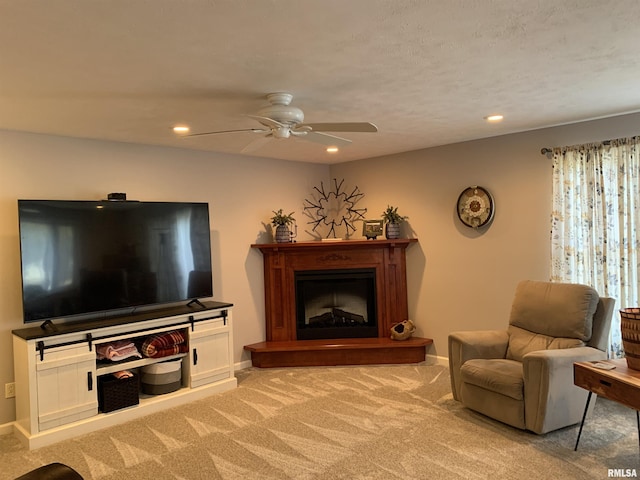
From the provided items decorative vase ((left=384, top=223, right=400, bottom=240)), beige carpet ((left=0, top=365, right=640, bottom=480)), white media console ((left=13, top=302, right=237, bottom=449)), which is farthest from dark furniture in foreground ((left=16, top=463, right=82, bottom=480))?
decorative vase ((left=384, top=223, right=400, bottom=240))

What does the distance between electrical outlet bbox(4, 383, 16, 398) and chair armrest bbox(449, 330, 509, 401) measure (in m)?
3.49

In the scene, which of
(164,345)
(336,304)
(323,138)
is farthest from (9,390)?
(336,304)

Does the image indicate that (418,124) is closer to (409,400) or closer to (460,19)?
(460,19)

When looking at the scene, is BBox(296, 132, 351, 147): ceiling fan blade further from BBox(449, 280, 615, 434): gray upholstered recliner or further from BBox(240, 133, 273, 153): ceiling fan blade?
BBox(449, 280, 615, 434): gray upholstered recliner

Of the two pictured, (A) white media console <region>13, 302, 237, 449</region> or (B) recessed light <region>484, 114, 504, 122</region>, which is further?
(B) recessed light <region>484, 114, 504, 122</region>

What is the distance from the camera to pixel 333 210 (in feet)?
20.8

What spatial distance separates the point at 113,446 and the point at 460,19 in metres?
3.47

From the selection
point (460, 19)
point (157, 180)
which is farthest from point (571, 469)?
point (157, 180)

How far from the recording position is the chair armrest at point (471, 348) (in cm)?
383

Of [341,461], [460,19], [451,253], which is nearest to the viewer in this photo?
[460,19]

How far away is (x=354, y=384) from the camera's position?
453 cm

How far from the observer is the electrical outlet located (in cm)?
370

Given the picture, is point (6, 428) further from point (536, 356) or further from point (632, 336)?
point (632, 336)

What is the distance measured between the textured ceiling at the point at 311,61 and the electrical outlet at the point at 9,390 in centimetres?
201
